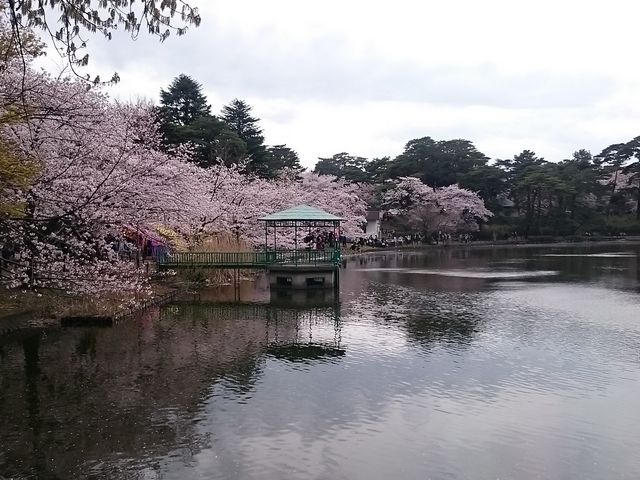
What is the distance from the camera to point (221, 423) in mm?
8859

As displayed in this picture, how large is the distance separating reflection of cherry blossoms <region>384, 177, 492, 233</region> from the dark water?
4361cm

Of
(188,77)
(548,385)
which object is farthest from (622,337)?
(188,77)

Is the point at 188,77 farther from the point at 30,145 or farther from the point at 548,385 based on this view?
the point at 548,385

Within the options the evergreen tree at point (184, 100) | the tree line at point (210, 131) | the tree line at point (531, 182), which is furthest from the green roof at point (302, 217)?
the tree line at point (531, 182)

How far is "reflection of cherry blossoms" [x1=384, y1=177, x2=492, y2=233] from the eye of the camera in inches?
2454

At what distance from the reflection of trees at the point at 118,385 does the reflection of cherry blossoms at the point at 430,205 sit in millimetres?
46126

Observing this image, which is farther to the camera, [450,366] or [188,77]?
[188,77]

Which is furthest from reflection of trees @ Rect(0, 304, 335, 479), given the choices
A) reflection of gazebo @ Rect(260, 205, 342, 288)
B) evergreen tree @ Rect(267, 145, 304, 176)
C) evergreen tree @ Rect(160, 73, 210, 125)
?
evergreen tree @ Rect(267, 145, 304, 176)

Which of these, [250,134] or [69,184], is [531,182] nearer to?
[250,134]

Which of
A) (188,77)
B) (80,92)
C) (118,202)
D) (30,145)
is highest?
(188,77)

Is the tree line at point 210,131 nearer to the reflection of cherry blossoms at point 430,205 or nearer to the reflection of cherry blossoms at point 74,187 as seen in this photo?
the reflection of cherry blossoms at point 430,205

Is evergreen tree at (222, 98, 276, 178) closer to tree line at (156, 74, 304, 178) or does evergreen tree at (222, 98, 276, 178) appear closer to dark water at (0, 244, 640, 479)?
tree line at (156, 74, 304, 178)

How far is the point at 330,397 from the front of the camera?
1017 centimetres

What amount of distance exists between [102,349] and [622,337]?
13.4 meters
